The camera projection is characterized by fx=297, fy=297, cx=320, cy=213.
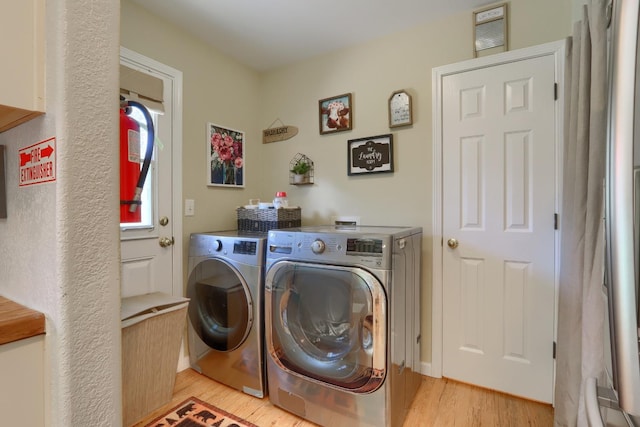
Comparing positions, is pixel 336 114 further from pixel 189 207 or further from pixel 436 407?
pixel 436 407

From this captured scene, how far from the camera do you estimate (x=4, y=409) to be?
618 millimetres

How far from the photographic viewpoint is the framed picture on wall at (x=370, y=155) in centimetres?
218

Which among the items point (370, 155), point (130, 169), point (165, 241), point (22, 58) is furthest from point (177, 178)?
point (22, 58)

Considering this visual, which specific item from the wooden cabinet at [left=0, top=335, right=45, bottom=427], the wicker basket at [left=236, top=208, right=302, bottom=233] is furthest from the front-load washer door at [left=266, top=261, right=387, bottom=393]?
the wooden cabinet at [left=0, top=335, right=45, bottom=427]

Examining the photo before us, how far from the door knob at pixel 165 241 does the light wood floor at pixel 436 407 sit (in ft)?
3.01

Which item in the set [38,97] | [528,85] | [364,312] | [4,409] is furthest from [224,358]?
[528,85]

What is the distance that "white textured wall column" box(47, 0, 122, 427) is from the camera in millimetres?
616

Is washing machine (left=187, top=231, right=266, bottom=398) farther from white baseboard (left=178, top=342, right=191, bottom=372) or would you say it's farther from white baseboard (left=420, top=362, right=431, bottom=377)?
white baseboard (left=420, top=362, right=431, bottom=377)

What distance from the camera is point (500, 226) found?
186 cm

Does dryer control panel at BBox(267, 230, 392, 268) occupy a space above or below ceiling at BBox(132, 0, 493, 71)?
below

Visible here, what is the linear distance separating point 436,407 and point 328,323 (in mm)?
838

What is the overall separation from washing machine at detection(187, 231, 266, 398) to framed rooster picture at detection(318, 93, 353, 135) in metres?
1.09

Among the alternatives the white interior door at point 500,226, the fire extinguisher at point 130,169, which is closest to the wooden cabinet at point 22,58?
the fire extinguisher at point 130,169

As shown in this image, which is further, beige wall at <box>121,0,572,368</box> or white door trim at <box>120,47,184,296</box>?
white door trim at <box>120,47,184,296</box>
